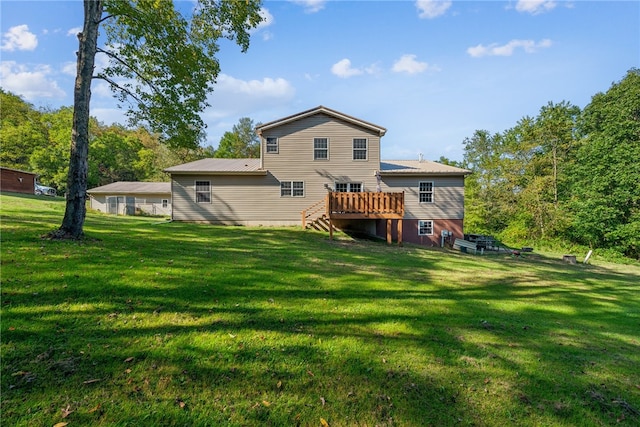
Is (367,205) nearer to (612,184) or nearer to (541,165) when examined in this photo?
(612,184)

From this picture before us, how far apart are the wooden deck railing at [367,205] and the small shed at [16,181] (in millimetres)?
28799

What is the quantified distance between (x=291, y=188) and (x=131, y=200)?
17.9 m

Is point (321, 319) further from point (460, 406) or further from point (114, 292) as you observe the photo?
point (114, 292)

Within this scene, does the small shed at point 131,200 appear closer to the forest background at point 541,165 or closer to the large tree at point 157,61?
the forest background at point 541,165

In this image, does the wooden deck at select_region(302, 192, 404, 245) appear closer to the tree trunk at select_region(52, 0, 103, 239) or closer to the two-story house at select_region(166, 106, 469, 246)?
the two-story house at select_region(166, 106, 469, 246)

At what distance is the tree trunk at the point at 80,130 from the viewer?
289 inches

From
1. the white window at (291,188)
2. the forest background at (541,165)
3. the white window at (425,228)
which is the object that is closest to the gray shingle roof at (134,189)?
the forest background at (541,165)

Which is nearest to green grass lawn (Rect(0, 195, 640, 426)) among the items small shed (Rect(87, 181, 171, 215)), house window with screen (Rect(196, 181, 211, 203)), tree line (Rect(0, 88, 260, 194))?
house window with screen (Rect(196, 181, 211, 203))

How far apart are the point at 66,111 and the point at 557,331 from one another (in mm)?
56602

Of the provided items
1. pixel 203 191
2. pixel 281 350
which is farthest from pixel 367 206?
pixel 281 350

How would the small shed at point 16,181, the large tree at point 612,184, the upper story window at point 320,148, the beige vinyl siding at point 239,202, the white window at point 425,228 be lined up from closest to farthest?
the beige vinyl siding at point 239,202 → the upper story window at point 320,148 → the white window at point 425,228 → the large tree at point 612,184 → the small shed at point 16,181

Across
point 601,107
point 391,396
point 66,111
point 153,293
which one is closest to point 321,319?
point 391,396

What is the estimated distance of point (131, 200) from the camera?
26859 millimetres

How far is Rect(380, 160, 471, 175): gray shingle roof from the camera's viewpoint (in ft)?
58.2
